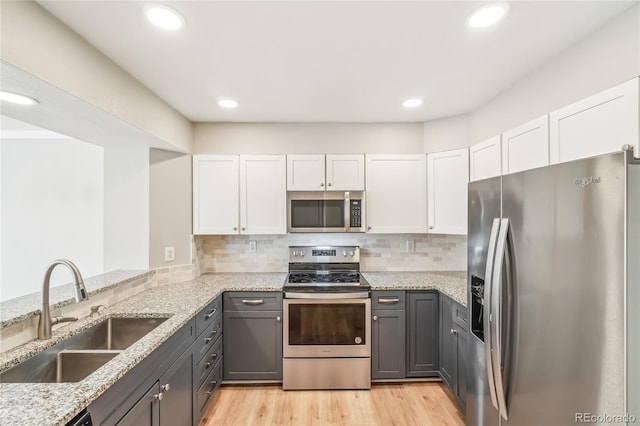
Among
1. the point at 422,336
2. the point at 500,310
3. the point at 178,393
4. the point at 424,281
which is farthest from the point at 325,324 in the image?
the point at 500,310

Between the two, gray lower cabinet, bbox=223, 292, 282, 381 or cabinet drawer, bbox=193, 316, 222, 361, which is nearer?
cabinet drawer, bbox=193, 316, 222, 361

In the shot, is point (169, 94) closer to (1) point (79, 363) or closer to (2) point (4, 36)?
(2) point (4, 36)

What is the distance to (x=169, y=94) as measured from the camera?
2.29 m

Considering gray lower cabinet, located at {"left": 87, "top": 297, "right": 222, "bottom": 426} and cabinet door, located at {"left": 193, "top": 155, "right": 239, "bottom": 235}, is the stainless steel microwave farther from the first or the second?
gray lower cabinet, located at {"left": 87, "top": 297, "right": 222, "bottom": 426}

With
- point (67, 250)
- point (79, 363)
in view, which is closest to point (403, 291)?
point (79, 363)

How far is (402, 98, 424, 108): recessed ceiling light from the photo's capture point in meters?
2.44

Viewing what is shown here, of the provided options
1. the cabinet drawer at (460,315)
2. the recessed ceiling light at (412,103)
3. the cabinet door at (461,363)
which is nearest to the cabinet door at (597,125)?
the recessed ceiling light at (412,103)

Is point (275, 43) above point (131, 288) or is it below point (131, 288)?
above

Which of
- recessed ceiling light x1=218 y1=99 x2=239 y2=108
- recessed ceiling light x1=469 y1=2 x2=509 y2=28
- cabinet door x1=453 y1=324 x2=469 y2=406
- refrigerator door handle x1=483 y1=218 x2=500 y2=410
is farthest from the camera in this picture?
recessed ceiling light x1=218 y1=99 x2=239 y2=108

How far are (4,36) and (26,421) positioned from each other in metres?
1.37

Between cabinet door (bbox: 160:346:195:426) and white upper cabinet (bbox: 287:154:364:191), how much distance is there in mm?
1753

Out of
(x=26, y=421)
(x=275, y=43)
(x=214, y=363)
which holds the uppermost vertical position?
(x=275, y=43)

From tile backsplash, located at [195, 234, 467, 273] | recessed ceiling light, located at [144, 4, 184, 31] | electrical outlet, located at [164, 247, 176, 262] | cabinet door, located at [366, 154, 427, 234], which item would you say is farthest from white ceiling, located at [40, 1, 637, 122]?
tile backsplash, located at [195, 234, 467, 273]

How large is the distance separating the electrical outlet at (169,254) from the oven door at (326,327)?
46.1 inches
